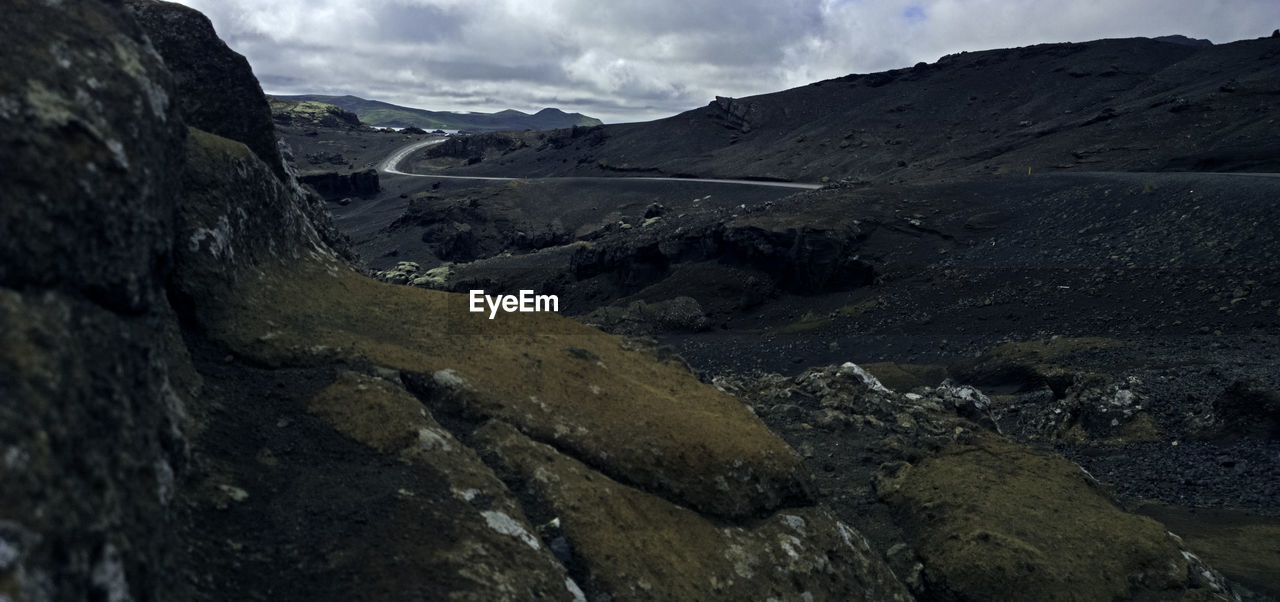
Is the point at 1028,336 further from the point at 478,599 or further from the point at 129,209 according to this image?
the point at 129,209

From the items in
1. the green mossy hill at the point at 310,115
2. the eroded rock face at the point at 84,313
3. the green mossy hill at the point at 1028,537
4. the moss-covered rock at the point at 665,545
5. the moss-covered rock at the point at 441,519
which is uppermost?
the green mossy hill at the point at 310,115

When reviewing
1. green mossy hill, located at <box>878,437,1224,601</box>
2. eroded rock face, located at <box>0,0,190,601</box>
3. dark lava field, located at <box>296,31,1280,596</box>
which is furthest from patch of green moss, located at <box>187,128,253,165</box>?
green mossy hill, located at <box>878,437,1224,601</box>

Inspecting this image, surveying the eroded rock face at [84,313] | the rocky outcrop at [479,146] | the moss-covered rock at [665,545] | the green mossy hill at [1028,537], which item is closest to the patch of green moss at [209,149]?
the eroded rock face at [84,313]

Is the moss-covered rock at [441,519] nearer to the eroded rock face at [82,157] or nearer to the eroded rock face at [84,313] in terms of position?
the eroded rock face at [84,313]

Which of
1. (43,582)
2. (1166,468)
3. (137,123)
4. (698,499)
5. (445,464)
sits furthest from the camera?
(1166,468)

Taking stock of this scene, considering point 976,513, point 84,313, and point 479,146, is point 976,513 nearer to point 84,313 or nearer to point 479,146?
point 84,313

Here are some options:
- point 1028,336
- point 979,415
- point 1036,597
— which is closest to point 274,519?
point 1036,597

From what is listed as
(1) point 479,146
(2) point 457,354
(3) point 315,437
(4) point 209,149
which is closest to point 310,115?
(1) point 479,146
